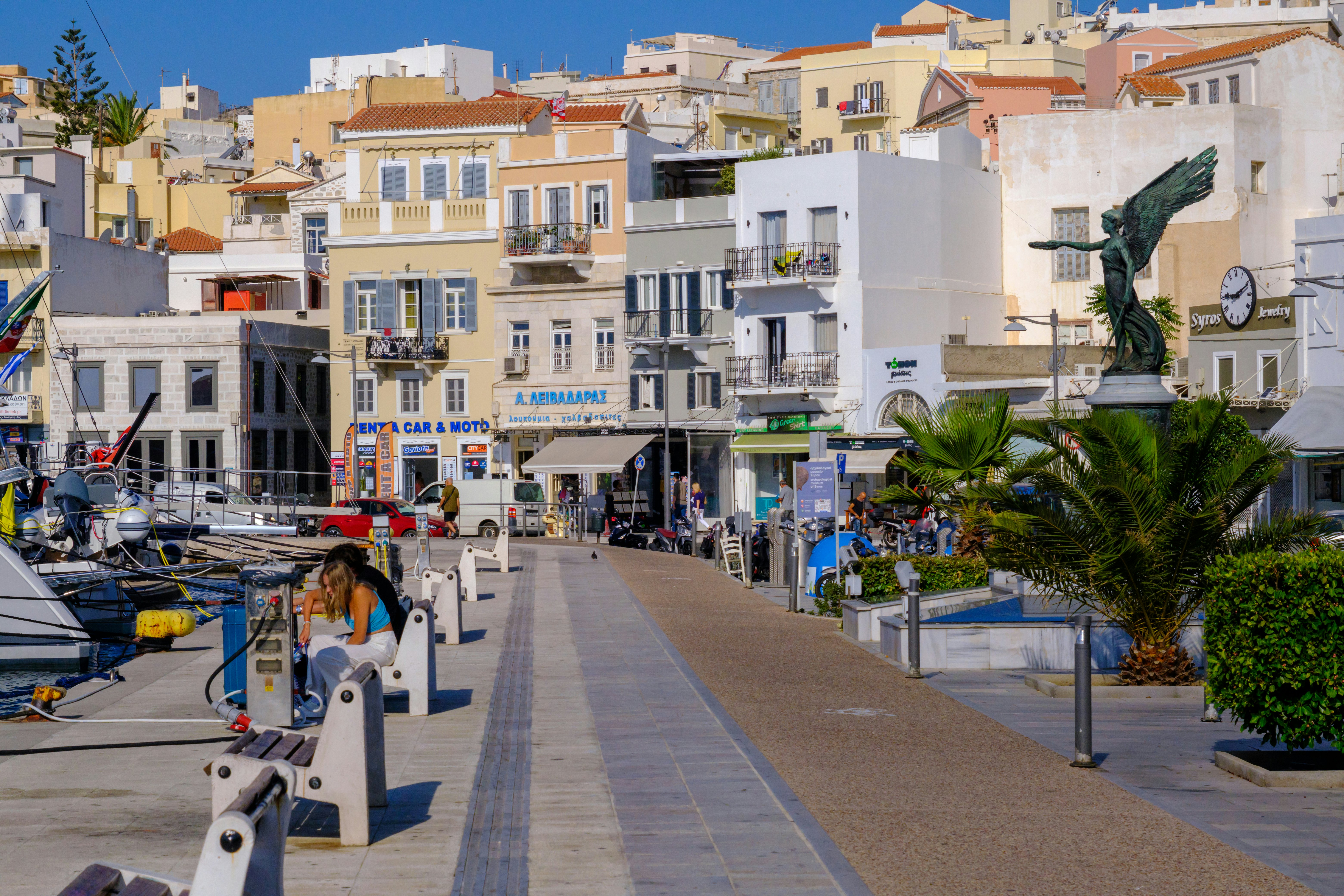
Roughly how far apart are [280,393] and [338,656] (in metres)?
48.4

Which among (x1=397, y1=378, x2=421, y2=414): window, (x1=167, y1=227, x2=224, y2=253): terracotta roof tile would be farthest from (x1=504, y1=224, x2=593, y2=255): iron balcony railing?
(x1=167, y1=227, x2=224, y2=253): terracotta roof tile

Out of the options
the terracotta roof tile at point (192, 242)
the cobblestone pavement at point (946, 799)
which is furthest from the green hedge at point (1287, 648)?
the terracotta roof tile at point (192, 242)

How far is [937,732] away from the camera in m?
11.6

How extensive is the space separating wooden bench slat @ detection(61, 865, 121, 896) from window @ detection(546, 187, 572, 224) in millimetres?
50496

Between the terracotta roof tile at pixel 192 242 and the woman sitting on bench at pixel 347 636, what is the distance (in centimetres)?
6154

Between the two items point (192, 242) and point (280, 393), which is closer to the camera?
point (280, 393)

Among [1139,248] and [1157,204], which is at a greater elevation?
[1157,204]

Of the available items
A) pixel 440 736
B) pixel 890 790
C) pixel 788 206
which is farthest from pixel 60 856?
pixel 788 206

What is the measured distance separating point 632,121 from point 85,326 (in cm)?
2242

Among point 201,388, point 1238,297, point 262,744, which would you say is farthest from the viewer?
point 201,388

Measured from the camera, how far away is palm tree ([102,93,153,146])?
8775 centimetres

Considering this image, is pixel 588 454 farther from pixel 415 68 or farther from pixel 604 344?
pixel 415 68

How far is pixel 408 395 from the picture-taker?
2205 inches

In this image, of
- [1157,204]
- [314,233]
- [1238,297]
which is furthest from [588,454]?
[1157,204]
